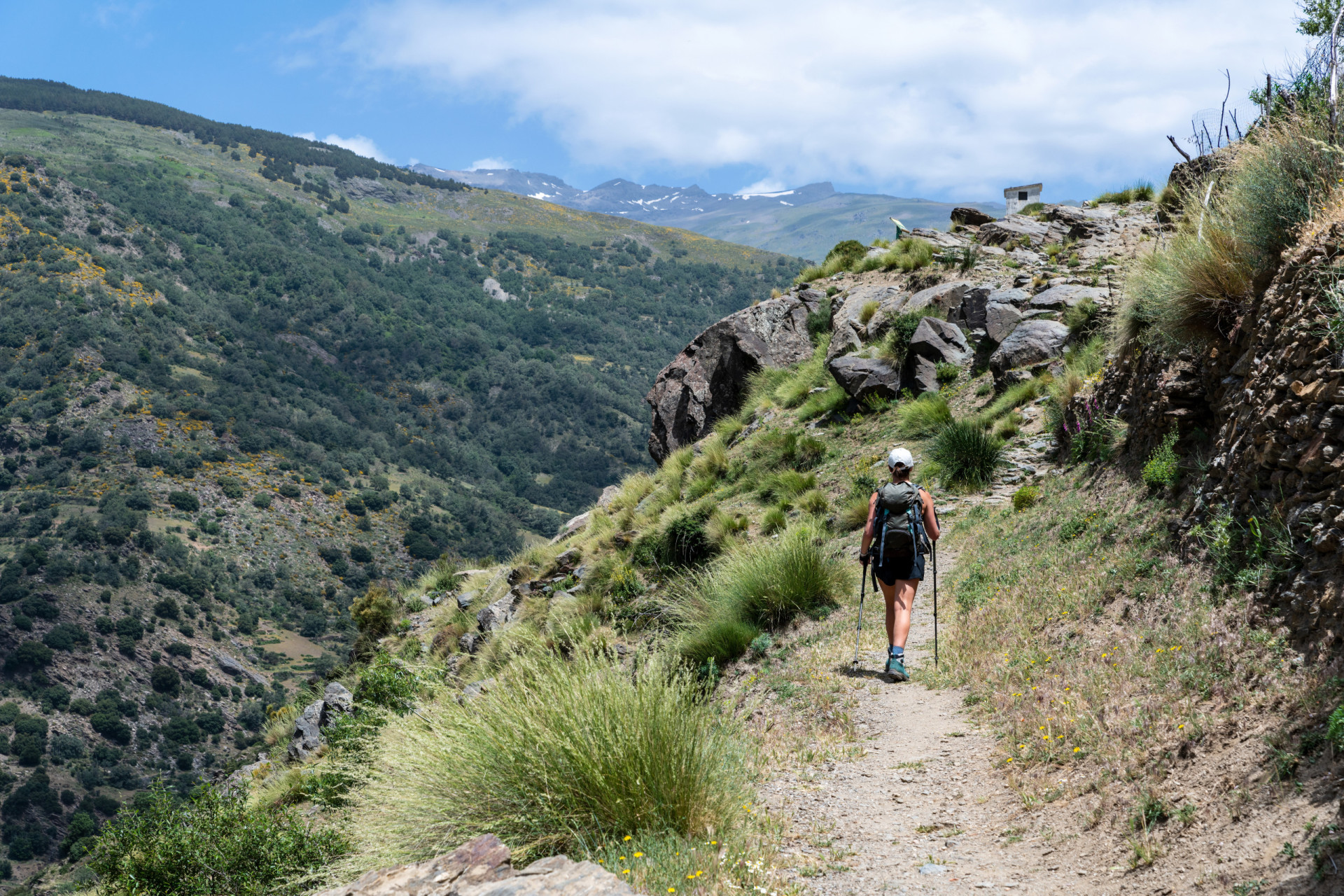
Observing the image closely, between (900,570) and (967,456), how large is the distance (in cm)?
564

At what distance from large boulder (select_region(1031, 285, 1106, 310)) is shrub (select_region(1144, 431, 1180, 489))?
780 cm

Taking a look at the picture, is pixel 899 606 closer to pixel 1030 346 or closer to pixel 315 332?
pixel 1030 346

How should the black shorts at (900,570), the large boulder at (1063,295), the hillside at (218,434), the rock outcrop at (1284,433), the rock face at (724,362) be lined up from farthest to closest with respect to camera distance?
the hillside at (218,434), the rock face at (724,362), the large boulder at (1063,295), the black shorts at (900,570), the rock outcrop at (1284,433)

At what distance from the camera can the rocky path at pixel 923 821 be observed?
3564mm

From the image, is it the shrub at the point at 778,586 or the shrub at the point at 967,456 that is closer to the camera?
the shrub at the point at 778,586

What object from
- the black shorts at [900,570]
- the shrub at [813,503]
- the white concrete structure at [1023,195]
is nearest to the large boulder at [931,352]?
the shrub at [813,503]

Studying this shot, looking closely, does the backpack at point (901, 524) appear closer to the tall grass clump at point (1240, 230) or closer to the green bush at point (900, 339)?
the tall grass clump at point (1240, 230)

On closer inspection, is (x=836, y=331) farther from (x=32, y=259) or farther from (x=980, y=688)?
(x=32, y=259)

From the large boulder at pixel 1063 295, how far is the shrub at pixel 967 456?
11.9 feet

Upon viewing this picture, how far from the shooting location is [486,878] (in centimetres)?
293

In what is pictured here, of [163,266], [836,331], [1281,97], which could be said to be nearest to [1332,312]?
[1281,97]

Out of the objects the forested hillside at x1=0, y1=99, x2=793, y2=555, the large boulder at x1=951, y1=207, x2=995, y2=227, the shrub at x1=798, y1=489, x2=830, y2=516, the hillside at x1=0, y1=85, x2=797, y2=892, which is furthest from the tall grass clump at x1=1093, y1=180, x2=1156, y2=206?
the forested hillside at x1=0, y1=99, x2=793, y2=555

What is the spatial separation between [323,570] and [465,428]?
63071 millimetres

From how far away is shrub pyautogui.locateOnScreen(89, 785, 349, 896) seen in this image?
7141 mm
